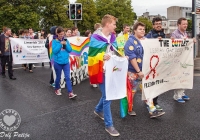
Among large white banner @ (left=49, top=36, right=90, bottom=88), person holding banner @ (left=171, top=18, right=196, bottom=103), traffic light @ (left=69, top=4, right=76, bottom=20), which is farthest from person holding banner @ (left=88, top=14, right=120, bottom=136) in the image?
traffic light @ (left=69, top=4, right=76, bottom=20)

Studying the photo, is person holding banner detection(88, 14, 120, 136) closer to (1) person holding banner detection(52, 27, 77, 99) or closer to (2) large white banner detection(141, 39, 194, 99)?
(2) large white banner detection(141, 39, 194, 99)

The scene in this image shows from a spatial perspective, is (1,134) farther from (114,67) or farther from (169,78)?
(169,78)

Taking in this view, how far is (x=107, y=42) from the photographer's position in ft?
13.6

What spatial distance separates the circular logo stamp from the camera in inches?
173

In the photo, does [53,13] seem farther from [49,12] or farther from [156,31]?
[156,31]

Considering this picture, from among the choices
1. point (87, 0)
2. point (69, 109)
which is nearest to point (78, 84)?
point (69, 109)

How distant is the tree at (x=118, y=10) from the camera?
58.2m

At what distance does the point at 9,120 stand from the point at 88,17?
5110 cm

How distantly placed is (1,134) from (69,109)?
1.66 meters

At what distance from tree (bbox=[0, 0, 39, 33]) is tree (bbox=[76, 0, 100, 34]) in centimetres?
1515

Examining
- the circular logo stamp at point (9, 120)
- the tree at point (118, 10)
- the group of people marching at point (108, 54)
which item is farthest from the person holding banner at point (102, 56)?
the tree at point (118, 10)

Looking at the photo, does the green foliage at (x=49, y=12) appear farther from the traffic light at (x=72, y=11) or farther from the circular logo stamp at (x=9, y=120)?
the circular logo stamp at (x=9, y=120)

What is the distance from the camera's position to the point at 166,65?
5.45 m

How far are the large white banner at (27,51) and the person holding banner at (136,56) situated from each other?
7.24 m
